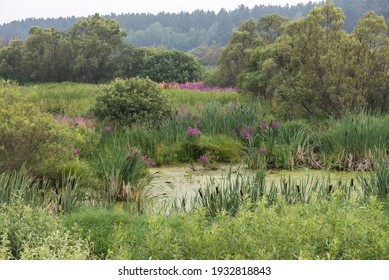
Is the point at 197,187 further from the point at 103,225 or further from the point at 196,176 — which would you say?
the point at 103,225

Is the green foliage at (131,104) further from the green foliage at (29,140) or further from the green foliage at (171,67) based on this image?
the green foliage at (171,67)

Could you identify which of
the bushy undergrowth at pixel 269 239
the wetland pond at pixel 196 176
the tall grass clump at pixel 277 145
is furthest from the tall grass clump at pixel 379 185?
the tall grass clump at pixel 277 145

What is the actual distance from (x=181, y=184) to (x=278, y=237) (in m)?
5.04

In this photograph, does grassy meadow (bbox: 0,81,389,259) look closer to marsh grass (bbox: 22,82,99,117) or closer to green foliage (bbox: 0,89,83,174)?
green foliage (bbox: 0,89,83,174)

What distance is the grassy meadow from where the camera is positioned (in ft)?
16.0

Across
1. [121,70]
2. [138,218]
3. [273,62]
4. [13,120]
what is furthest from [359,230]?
[121,70]

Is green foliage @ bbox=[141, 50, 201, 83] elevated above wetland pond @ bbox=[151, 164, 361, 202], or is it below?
below

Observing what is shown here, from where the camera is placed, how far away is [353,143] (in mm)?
11234

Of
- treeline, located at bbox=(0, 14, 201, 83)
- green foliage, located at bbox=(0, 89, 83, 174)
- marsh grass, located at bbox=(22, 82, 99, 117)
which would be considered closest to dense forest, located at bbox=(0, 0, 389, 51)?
treeline, located at bbox=(0, 14, 201, 83)

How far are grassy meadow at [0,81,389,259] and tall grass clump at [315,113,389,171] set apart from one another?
0.03 m

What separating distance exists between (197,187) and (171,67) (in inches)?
1000

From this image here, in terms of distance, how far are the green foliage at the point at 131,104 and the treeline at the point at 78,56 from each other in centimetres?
1708

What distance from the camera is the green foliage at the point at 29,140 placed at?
820 centimetres
